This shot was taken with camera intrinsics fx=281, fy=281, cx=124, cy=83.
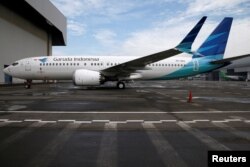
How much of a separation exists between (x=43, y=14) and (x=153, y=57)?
25.5 m

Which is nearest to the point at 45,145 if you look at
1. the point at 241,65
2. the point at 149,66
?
the point at 149,66

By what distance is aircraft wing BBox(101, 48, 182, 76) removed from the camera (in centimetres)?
2518

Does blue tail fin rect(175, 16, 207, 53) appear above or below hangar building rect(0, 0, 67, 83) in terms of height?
below

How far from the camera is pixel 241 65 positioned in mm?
114500

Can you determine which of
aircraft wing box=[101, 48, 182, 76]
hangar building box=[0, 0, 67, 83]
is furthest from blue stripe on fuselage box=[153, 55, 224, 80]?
hangar building box=[0, 0, 67, 83]

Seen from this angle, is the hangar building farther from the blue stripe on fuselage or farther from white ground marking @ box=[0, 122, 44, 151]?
white ground marking @ box=[0, 122, 44, 151]

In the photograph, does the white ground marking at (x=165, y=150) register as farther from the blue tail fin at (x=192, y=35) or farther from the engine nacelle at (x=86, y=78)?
the engine nacelle at (x=86, y=78)

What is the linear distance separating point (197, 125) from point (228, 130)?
40.4 inches

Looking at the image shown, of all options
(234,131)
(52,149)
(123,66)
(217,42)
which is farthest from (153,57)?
(52,149)

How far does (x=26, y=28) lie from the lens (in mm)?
46062

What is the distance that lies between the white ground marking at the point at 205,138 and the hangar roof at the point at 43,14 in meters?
34.5

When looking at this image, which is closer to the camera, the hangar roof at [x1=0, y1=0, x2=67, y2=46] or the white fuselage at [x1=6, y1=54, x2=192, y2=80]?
the white fuselage at [x1=6, y1=54, x2=192, y2=80]

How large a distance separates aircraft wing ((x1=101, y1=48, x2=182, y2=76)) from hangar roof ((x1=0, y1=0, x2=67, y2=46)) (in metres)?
18.1

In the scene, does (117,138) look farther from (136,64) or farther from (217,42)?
(217,42)
